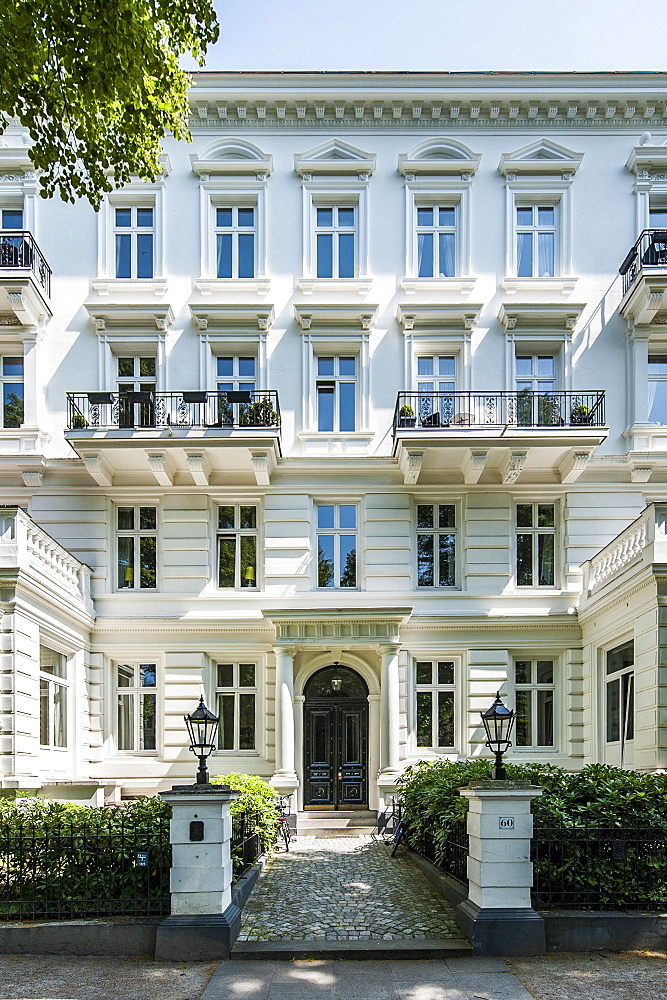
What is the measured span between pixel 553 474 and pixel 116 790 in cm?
1252

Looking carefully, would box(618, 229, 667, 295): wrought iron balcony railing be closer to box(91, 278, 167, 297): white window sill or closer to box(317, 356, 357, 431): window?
box(317, 356, 357, 431): window

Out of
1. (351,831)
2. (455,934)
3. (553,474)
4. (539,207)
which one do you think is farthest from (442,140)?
(455,934)

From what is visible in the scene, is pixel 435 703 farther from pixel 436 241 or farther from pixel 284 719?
pixel 436 241

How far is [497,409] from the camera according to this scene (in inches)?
792

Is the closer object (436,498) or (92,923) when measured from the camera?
(92,923)

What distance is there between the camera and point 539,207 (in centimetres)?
2138

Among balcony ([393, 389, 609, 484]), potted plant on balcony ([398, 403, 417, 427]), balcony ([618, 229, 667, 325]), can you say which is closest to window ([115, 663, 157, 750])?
balcony ([393, 389, 609, 484])

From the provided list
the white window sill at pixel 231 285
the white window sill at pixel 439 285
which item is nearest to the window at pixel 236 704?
the white window sill at pixel 231 285

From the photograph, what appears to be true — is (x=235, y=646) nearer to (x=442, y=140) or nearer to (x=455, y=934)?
(x=455, y=934)

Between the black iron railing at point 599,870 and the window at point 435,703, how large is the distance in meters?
9.97

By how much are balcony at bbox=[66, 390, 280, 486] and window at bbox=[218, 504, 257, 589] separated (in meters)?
0.88

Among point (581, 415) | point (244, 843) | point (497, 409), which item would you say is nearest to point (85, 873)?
point (244, 843)

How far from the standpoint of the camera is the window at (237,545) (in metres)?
20.4

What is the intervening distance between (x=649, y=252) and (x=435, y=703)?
11632 millimetres
